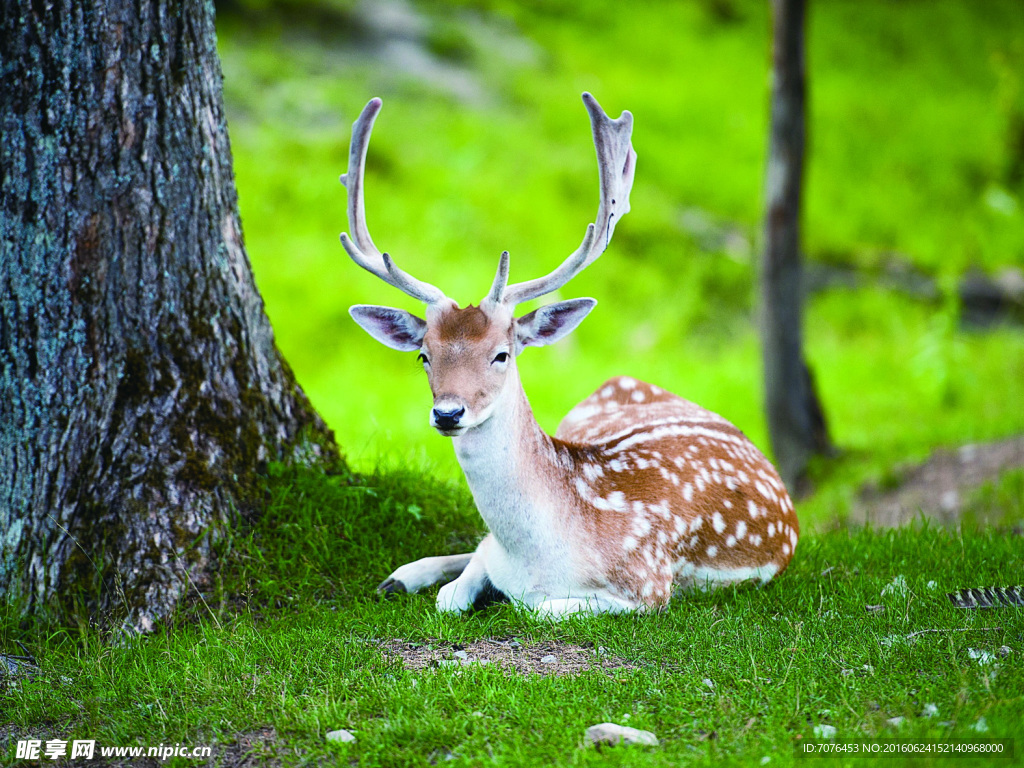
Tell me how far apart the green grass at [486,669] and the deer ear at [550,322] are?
109 cm

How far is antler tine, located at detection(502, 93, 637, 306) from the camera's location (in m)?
4.28

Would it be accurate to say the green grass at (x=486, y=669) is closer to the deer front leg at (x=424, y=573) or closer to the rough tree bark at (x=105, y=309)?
the deer front leg at (x=424, y=573)

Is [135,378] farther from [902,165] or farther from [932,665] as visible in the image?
[902,165]

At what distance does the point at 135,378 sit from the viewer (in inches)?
171

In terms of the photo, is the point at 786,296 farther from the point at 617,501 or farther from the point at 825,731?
the point at 825,731

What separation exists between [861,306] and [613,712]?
30.4ft

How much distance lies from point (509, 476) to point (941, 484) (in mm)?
4616

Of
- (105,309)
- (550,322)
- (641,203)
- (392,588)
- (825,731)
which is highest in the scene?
(641,203)

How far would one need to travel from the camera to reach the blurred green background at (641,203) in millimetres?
9742

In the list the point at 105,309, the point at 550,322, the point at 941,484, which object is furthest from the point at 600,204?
the point at 941,484

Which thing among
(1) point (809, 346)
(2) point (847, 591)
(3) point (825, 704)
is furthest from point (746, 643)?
(1) point (809, 346)

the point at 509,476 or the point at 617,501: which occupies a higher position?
the point at 509,476

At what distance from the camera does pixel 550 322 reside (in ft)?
14.3

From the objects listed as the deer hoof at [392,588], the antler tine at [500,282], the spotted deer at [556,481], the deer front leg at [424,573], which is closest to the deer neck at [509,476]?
the spotted deer at [556,481]
